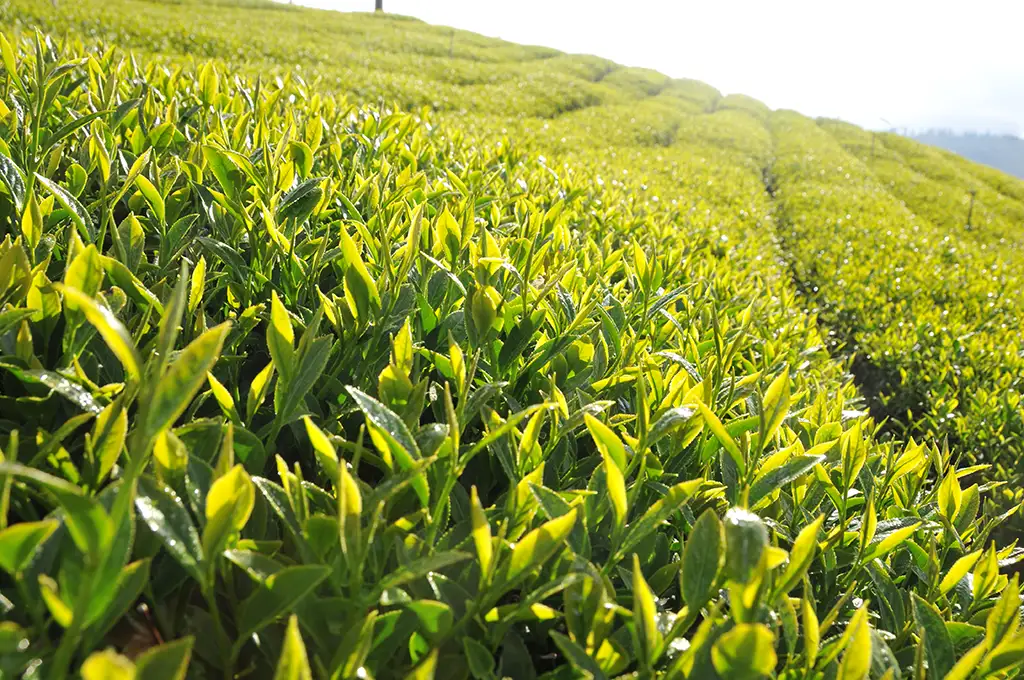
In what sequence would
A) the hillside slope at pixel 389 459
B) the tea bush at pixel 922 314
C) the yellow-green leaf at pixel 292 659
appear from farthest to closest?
the tea bush at pixel 922 314 < the hillside slope at pixel 389 459 < the yellow-green leaf at pixel 292 659

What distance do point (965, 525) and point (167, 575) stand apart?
5.75 ft

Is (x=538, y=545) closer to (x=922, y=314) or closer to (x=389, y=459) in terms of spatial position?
(x=389, y=459)

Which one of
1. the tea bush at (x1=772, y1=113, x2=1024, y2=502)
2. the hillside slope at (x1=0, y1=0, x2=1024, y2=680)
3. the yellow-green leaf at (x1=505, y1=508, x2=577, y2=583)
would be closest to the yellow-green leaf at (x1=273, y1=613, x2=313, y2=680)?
the hillside slope at (x1=0, y1=0, x2=1024, y2=680)

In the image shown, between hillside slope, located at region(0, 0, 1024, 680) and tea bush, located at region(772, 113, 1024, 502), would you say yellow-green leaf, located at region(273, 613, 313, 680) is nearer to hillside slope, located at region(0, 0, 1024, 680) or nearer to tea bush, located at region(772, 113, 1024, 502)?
hillside slope, located at region(0, 0, 1024, 680)

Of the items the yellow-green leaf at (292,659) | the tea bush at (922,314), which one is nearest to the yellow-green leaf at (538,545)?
the yellow-green leaf at (292,659)

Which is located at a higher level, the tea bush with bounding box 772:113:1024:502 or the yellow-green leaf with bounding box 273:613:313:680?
the yellow-green leaf with bounding box 273:613:313:680

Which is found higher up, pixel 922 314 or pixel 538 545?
pixel 538 545

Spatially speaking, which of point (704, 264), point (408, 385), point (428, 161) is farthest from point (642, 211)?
point (408, 385)

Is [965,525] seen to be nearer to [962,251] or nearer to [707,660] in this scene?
[707,660]

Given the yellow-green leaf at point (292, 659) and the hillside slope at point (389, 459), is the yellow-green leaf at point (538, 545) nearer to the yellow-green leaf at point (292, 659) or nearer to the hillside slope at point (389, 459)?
the hillside slope at point (389, 459)

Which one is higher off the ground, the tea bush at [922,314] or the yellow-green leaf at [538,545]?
the yellow-green leaf at [538,545]

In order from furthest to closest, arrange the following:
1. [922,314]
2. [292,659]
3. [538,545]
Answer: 1. [922,314]
2. [538,545]
3. [292,659]

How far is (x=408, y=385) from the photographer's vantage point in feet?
3.75

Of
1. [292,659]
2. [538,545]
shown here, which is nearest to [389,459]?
[538,545]
